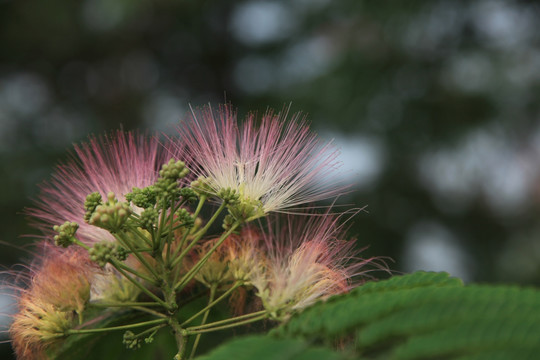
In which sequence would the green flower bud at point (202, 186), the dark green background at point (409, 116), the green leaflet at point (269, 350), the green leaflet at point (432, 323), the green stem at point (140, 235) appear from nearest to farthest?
the green leaflet at point (432, 323)
the green leaflet at point (269, 350)
the green stem at point (140, 235)
the green flower bud at point (202, 186)
the dark green background at point (409, 116)

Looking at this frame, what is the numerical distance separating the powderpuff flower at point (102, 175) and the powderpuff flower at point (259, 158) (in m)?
0.25

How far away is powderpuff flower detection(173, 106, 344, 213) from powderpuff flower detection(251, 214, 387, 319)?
0.43 ft

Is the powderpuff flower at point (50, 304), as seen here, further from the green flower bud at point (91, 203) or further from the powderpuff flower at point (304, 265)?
the powderpuff flower at point (304, 265)

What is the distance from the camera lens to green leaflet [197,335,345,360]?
1501 millimetres

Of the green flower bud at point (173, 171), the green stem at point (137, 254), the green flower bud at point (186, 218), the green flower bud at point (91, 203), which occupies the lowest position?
the green stem at point (137, 254)

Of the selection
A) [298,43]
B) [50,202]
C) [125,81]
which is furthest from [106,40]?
[50,202]

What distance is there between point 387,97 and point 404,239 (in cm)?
214

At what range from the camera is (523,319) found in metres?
1.43

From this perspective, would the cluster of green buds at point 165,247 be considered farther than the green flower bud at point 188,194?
No

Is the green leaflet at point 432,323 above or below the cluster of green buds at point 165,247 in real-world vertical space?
below

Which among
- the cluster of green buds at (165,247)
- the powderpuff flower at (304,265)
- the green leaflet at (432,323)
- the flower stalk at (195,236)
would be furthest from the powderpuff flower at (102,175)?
the green leaflet at (432,323)

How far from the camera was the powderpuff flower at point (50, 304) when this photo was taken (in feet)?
8.58

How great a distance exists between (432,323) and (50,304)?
1752mm

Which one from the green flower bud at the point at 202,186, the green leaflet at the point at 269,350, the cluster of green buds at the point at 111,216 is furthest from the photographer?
the green flower bud at the point at 202,186
